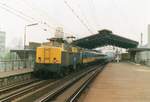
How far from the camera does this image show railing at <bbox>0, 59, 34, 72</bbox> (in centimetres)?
3033

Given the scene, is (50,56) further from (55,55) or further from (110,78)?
(110,78)

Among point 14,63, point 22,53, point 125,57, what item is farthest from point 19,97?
point 125,57

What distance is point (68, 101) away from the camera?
16.0m

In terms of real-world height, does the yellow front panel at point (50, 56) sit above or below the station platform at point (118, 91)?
above

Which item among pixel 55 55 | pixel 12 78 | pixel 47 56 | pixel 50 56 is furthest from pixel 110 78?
pixel 12 78

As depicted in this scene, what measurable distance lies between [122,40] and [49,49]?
5729cm

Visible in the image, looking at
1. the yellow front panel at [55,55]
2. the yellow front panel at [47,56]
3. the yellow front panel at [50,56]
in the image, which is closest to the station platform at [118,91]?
the yellow front panel at [55,55]

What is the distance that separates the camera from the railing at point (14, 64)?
30.3m

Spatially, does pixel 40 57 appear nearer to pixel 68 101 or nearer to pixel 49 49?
pixel 49 49

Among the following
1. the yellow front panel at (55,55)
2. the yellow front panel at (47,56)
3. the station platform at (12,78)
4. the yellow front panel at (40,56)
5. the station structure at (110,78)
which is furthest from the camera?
the yellow front panel at (40,56)

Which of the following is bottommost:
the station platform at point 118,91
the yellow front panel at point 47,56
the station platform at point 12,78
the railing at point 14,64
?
the station platform at point 118,91

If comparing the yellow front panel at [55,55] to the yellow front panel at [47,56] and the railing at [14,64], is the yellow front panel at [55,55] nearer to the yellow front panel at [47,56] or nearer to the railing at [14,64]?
the yellow front panel at [47,56]

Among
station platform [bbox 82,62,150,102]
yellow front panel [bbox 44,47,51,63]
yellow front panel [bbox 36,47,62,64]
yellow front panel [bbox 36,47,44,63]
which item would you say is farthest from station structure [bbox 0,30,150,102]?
yellow front panel [bbox 44,47,51,63]

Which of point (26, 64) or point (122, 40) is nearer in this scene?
point (26, 64)
